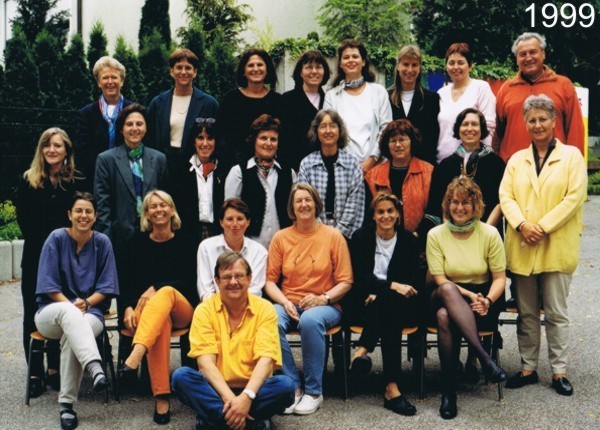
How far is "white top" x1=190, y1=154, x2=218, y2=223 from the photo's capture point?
6.20 metres

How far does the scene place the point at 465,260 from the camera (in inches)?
224

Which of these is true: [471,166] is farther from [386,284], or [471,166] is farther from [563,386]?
[563,386]

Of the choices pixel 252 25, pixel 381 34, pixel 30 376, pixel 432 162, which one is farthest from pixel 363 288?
pixel 252 25

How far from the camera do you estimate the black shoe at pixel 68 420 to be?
504cm

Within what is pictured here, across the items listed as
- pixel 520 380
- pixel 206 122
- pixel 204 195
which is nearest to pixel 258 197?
pixel 204 195

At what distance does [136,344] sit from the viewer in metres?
5.21

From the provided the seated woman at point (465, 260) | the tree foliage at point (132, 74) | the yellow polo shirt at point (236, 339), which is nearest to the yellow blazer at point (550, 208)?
the seated woman at point (465, 260)

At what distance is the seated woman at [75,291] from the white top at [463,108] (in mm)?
2871

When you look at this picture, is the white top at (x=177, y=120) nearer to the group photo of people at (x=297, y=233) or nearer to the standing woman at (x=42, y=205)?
the group photo of people at (x=297, y=233)

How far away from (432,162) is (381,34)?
12.5 metres

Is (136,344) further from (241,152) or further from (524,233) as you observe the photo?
(524,233)

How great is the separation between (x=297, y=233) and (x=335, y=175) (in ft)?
2.07

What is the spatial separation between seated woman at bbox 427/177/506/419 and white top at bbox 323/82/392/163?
1.13 meters

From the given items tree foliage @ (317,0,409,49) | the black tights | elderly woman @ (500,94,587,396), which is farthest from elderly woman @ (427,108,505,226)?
tree foliage @ (317,0,409,49)
